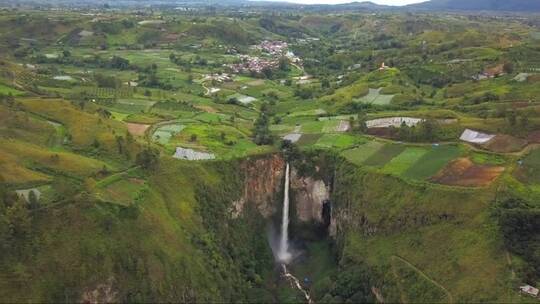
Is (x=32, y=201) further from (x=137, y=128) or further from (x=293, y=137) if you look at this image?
(x=293, y=137)

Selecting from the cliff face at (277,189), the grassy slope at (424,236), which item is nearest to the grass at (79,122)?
the cliff face at (277,189)

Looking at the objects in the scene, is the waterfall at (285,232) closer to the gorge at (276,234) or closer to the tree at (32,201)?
the gorge at (276,234)

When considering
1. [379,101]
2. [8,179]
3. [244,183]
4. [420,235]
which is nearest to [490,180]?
[420,235]

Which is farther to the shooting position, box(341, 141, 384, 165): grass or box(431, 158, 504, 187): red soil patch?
box(341, 141, 384, 165): grass

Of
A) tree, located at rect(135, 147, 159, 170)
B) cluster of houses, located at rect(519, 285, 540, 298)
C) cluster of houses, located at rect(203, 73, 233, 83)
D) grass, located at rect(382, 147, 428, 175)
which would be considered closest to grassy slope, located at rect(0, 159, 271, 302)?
tree, located at rect(135, 147, 159, 170)

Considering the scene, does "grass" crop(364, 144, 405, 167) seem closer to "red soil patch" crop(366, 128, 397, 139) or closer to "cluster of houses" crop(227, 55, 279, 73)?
"red soil patch" crop(366, 128, 397, 139)
